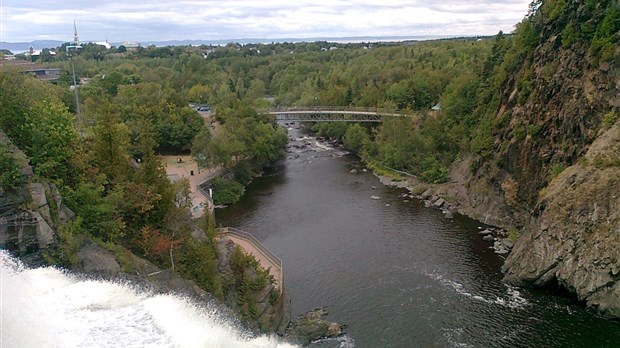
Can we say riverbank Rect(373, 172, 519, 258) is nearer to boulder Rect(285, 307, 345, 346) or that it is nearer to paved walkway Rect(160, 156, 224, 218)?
boulder Rect(285, 307, 345, 346)

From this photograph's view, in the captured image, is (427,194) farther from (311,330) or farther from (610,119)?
(311,330)

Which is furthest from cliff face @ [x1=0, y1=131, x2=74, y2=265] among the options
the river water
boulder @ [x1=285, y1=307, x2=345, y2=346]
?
the river water

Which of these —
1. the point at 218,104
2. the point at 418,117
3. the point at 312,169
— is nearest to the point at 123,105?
Result: the point at 218,104

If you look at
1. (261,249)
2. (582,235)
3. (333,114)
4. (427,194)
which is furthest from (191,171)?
(582,235)

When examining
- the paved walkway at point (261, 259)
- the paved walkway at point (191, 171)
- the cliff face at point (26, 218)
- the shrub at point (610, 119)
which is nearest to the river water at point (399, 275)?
the paved walkway at point (261, 259)

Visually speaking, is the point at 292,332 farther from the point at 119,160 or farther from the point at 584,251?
the point at 584,251

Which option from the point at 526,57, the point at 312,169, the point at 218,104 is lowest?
the point at 312,169

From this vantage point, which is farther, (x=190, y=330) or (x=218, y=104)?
(x=218, y=104)
